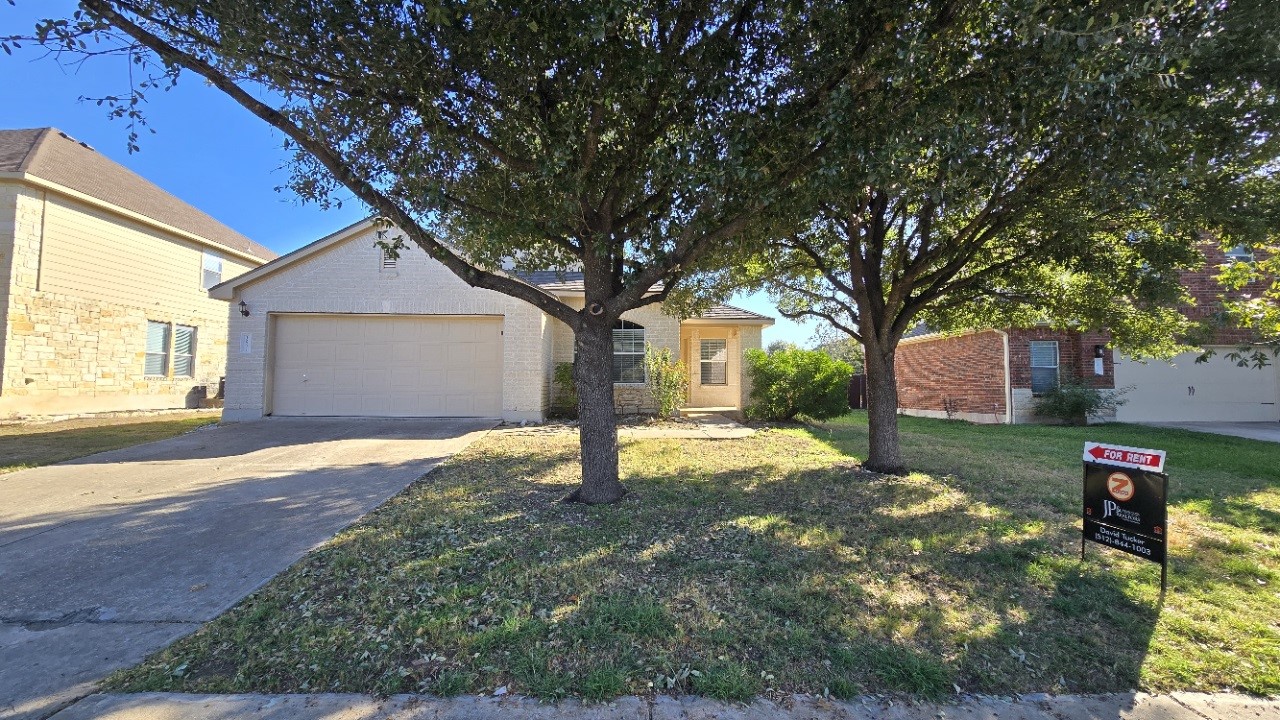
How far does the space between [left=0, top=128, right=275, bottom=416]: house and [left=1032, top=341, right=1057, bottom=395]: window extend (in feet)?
83.8

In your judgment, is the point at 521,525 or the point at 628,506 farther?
the point at 628,506

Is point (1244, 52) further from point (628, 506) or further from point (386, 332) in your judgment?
point (386, 332)

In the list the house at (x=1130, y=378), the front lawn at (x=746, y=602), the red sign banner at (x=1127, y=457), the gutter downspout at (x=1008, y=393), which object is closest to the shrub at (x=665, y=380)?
the front lawn at (x=746, y=602)

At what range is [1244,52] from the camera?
15.4 feet

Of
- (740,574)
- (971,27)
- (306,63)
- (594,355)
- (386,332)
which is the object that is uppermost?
(971,27)

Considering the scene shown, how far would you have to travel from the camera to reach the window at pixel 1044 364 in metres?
15.5

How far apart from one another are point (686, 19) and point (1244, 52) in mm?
4860

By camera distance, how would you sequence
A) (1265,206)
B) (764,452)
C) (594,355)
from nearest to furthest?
1. (1265,206)
2. (594,355)
3. (764,452)

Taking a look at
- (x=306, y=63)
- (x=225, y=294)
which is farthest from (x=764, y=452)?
(x=225, y=294)

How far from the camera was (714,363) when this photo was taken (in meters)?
17.5

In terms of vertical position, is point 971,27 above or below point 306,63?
above

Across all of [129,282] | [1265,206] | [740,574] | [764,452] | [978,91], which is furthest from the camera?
[129,282]

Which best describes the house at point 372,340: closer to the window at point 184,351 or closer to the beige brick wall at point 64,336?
the beige brick wall at point 64,336

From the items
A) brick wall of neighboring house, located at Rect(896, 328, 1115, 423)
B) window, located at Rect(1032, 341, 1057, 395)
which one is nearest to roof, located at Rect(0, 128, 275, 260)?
brick wall of neighboring house, located at Rect(896, 328, 1115, 423)
